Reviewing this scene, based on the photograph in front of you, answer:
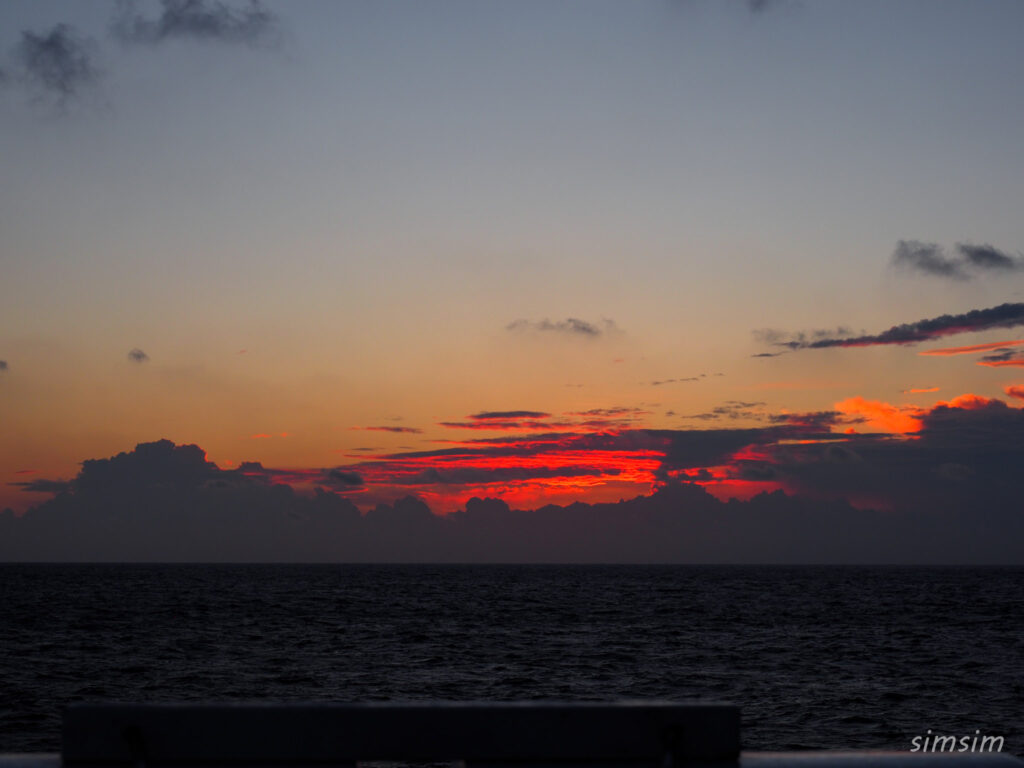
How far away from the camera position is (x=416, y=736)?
4227 mm

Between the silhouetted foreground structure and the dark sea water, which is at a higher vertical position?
the silhouetted foreground structure

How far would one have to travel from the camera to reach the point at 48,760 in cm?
419

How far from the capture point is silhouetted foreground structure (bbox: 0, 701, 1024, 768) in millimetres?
4188

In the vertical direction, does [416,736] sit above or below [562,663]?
above

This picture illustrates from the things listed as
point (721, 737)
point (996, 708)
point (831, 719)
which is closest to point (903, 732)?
point (831, 719)

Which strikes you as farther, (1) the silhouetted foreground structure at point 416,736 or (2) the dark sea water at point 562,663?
(2) the dark sea water at point 562,663

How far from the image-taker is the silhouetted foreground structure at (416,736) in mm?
4188

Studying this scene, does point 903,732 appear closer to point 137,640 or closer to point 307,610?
point 137,640

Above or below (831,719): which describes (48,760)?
above

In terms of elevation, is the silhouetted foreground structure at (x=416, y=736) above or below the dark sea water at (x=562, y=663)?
above

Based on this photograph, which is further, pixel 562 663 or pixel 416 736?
pixel 562 663

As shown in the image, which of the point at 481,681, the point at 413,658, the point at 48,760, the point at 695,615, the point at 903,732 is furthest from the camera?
the point at 695,615

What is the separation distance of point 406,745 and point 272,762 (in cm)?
58

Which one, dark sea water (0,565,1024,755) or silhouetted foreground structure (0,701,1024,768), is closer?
silhouetted foreground structure (0,701,1024,768)
